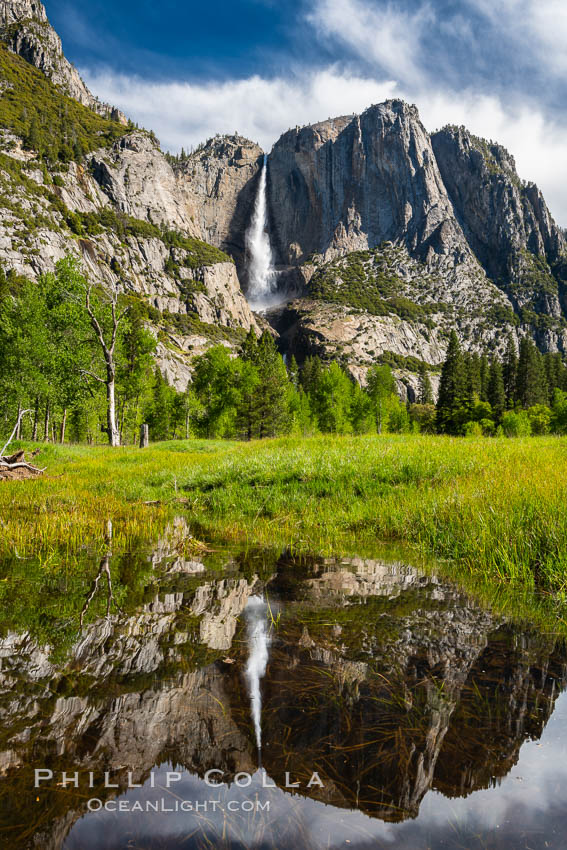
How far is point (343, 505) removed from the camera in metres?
8.20

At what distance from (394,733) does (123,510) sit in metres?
7.15

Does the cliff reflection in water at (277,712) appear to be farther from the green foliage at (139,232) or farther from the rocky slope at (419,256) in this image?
the rocky slope at (419,256)

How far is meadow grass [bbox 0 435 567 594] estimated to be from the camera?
5.27 meters

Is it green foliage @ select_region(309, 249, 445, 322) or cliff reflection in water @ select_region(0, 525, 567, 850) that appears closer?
cliff reflection in water @ select_region(0, 525, 567, 850)

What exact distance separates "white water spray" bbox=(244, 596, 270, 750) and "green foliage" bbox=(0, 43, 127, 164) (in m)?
167

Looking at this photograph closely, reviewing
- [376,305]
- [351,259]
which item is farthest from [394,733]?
[351,259]

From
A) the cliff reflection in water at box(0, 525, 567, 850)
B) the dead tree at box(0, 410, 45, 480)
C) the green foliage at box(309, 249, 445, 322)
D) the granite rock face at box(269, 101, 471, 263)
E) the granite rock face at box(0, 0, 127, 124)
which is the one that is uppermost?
the granite rock face at box(0, 0, 127, 124)

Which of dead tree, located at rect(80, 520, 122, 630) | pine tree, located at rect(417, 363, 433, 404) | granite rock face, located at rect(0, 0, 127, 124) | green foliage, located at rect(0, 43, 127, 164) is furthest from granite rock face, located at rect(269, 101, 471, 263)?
dead tree, located at rect(80, 520, 122, 630)

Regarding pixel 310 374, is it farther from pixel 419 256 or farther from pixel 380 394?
pixel 419 256

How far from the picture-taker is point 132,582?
171 inches

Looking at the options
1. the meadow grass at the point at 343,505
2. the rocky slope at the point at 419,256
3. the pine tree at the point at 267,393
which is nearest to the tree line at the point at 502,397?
the pine tree at the point at 267,393

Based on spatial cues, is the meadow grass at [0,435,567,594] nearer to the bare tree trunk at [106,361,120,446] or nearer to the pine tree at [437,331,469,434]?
the bare tree trunk at [106,361,120,446]

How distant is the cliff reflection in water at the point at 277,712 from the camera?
5.11 feet

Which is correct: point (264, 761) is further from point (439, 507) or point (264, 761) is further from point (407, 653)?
point (439, 507)
